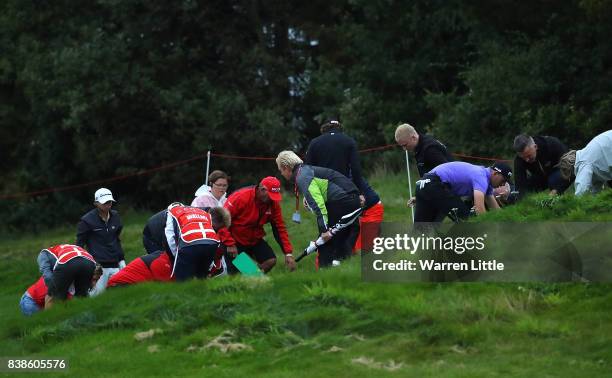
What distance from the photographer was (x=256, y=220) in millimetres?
14914

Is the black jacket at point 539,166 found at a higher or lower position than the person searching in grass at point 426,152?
lower

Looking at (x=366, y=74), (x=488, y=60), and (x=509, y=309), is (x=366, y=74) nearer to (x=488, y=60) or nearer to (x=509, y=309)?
(x=488, y=60)

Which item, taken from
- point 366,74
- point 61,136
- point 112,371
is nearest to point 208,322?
point 112,371

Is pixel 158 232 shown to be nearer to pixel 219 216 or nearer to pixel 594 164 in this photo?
pixel 219 216

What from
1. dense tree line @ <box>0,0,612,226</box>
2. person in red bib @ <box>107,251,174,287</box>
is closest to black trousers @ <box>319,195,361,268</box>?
person in red bib @ <box>107,251,174,287</box>

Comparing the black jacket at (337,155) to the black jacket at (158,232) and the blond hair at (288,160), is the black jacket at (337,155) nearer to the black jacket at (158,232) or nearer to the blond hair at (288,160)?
the blond hair at (288,160)

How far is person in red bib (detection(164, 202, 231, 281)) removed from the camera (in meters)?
13.2

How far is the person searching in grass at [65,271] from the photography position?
1353 cm

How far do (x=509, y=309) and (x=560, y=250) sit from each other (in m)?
0.88

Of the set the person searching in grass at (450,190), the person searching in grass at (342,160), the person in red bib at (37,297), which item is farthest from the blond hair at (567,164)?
the person in red bib at (37,297)

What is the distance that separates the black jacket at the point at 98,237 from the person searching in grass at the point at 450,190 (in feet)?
15.7

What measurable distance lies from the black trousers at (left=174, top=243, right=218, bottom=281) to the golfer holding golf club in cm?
128

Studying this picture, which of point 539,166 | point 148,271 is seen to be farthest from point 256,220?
point 539,166

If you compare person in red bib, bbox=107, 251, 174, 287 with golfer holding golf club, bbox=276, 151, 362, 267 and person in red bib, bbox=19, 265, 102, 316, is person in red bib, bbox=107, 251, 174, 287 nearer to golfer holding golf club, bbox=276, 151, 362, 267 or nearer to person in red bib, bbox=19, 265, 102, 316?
person in red bib, bbox=19, 265, 102, 316
